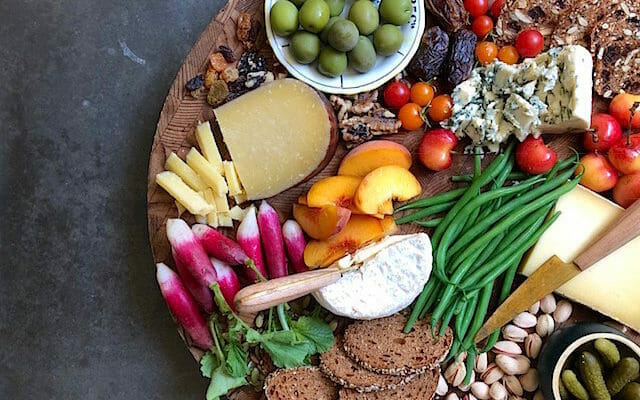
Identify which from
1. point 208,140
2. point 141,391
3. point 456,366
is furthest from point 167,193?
point 456,366

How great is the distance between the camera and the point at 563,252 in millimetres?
2340

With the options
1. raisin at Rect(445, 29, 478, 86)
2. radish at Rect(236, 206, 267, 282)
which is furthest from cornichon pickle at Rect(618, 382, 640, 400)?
radish at Rect(236, 206, 267, 282)

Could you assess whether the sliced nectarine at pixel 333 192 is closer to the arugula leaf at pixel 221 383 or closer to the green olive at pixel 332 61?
the green olive at pixel 332 61

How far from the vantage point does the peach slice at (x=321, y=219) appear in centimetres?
227

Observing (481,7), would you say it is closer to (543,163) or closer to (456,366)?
(543,163)

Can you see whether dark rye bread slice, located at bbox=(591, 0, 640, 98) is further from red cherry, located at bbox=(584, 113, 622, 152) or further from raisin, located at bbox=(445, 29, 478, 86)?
raisin, located at bbox=(445, 29, 478, 86)

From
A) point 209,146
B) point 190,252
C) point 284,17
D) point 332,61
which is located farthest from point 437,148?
point 190,252

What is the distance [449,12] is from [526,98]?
391 millimetres

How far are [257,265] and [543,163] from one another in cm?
100

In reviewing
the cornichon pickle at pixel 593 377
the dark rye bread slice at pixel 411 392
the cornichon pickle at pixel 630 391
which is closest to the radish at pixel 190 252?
the dark rye bread slice at pixel 411 392

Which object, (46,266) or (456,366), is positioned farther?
(46,266)

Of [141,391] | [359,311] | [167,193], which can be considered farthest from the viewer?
[141,391]

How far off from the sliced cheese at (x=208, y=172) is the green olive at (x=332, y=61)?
0.50m

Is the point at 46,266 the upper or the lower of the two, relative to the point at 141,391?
upper
